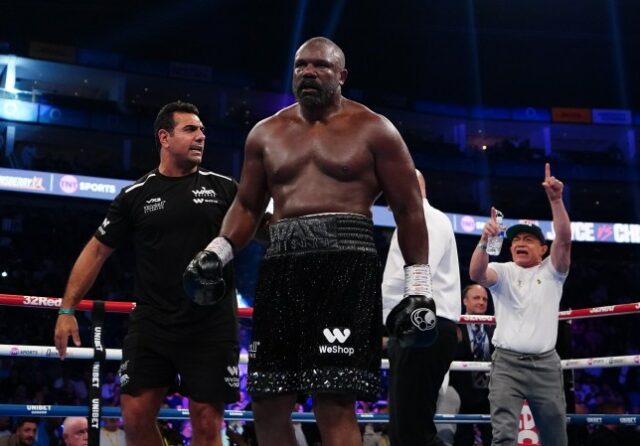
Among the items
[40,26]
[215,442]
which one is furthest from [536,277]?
[40,26]

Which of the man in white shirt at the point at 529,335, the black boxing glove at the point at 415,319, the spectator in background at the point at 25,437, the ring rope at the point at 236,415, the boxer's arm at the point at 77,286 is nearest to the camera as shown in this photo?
the black boxing glove at the point at 415,319

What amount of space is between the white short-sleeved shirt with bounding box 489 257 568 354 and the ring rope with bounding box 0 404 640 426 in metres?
0.46

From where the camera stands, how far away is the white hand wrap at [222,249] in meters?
2.21

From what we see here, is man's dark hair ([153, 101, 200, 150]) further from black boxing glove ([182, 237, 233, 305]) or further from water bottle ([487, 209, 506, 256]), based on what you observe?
water bottle ([487, 209, 506, 256])

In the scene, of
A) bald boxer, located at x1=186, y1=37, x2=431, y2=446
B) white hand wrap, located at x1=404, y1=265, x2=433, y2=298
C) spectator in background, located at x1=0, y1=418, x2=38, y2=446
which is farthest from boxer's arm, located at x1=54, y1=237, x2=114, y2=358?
spectator in background, located at x1=0, y1=418, x2=38, y2=446

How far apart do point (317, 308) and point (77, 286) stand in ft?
4.37

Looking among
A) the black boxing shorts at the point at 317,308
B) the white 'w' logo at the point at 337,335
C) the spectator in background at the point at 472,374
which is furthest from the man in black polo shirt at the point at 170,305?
the spectator in background at the point at 472,374

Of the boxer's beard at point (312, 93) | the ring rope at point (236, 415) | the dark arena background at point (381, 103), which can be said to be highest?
the dark arena background at point (381, 103)

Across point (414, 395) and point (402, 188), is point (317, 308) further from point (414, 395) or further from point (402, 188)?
point (414, 395)

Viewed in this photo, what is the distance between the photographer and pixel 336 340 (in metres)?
2.07

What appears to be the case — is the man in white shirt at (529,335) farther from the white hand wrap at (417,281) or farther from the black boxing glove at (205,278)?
the black boxing glove at (205,278)

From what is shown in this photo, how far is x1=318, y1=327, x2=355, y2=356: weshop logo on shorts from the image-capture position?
206cm

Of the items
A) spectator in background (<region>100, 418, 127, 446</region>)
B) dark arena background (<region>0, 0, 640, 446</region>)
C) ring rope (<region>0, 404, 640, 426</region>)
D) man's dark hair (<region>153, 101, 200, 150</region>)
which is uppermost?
dark arena background (<region>0, 0, 640, 446</region>)

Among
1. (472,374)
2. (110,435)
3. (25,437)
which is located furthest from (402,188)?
(110,435)
